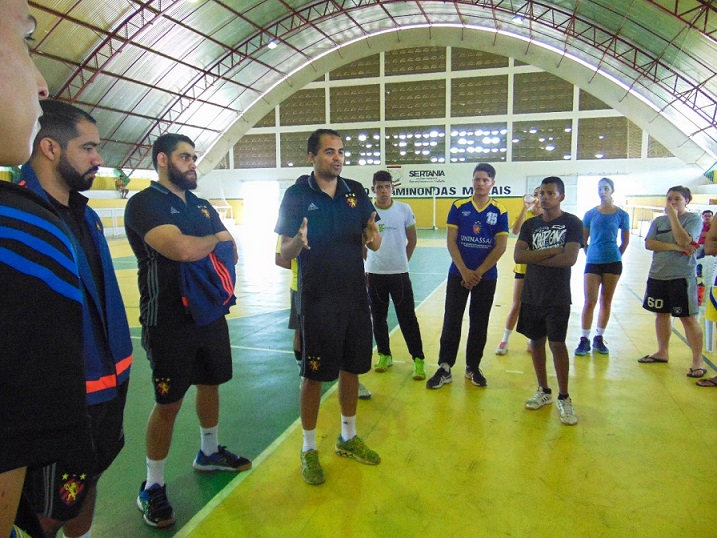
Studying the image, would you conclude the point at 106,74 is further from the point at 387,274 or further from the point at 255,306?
the point at 387,274

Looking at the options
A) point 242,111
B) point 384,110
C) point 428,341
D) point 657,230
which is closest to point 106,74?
point 242,111

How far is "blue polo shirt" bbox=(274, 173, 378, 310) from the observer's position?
2.91m

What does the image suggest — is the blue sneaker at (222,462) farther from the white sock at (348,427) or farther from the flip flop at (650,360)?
the flip flop at (650,360)

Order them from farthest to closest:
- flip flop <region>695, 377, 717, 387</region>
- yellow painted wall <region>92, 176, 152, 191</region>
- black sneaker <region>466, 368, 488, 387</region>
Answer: yellow painted wall <region>92, 176, 152, 191</region> → black sneaker <region>466, 368, 488, 387</region> → flip flop <region>695, 377, 717, 387</region>

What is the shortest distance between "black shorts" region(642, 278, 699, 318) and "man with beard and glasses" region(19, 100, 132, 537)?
4858 millimetres

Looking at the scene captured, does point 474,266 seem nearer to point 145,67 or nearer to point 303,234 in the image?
point 303,234

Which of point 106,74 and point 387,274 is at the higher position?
point 106,74

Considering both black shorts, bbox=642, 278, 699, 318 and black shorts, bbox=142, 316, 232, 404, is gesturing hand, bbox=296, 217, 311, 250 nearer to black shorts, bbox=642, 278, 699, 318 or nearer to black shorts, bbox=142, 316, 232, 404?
black shorts, bbox=142, 316, 232, 404

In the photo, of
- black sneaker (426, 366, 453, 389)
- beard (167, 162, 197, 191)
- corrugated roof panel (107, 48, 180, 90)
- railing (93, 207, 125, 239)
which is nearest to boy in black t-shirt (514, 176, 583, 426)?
black sneaker (426, 366, 453, 389)

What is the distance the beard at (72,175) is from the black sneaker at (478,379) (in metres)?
3.62

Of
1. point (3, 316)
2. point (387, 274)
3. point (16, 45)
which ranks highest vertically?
point (16, 45)

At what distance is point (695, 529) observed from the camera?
2430mm

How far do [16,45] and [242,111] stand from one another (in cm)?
2779

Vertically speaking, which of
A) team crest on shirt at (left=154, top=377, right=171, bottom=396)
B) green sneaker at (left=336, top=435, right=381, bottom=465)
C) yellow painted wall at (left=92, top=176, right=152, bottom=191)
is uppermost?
yellow painted wall at (left=92, top=176, right=152, bottom=191)
